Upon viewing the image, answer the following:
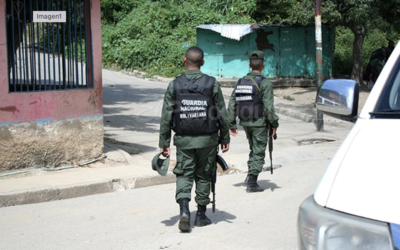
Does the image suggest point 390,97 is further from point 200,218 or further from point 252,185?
point 252,185

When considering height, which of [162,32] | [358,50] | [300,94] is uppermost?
[162,32]

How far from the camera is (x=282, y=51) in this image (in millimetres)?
22094

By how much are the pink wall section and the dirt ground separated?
10.6m

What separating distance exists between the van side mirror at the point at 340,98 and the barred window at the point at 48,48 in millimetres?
5980

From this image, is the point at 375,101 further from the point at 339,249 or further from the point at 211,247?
the point at 211,247

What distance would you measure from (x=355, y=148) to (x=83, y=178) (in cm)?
600

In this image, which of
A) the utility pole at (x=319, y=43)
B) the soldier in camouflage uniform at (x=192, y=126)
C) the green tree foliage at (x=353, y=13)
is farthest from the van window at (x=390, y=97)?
the green tree foliage at (x=353, y=13)

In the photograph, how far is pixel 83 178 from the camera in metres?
7.74

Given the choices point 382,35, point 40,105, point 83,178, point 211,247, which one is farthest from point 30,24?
point 382,35

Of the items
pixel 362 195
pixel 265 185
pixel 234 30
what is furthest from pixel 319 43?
pixel 362 195

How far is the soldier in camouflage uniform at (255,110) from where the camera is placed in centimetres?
705

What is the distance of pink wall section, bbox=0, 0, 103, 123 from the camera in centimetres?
771

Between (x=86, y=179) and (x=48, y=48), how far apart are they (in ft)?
6.54

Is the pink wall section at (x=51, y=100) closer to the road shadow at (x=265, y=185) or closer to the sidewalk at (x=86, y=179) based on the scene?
the sidewalk at (x=86, y=179)
